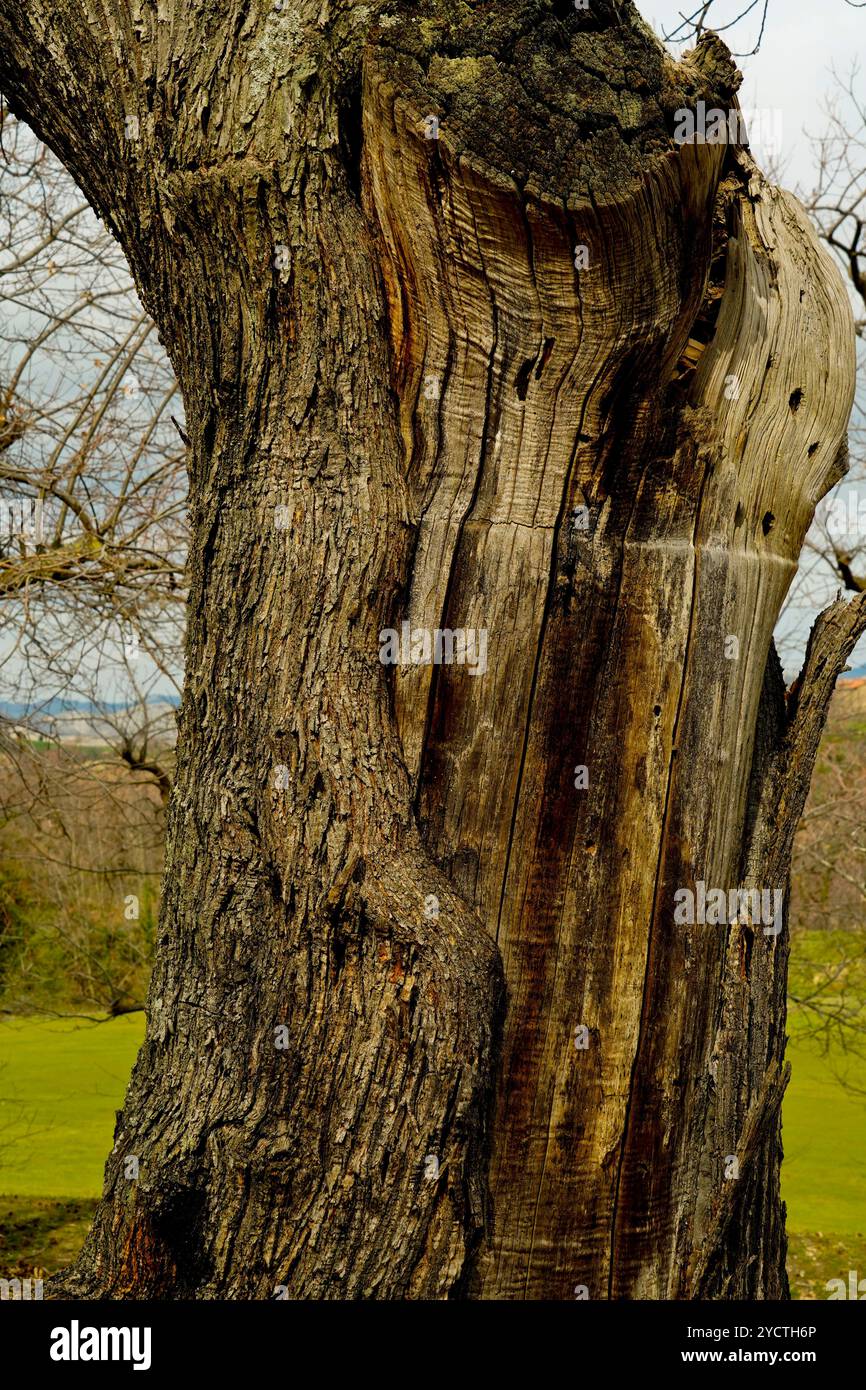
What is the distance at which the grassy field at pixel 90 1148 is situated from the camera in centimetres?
677

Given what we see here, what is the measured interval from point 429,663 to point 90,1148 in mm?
7949

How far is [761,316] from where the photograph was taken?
1896 millimetres

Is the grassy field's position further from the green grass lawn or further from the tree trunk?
the tree trunk

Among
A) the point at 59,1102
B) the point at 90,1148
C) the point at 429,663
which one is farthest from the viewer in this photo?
the point at 59,1102

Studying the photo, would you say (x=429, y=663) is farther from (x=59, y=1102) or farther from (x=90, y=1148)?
(x=59, y=1102)

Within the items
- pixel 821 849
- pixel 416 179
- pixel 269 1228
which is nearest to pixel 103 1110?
pixel 821 849

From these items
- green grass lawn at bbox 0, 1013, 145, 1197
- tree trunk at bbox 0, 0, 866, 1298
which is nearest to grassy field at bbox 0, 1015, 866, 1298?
green grass lawn at bbox 0, 1013, 145, 1197

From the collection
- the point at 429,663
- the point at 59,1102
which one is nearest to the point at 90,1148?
the point at 59,1102

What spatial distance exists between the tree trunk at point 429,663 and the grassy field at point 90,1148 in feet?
17.4

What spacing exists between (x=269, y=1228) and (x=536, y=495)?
1.08m

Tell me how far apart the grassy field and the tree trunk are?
5.31 metres

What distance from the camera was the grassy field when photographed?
6.77 m

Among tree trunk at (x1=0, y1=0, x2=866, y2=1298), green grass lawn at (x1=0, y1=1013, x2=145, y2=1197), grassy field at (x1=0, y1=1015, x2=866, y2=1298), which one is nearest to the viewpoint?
tree trunk at (x1=0, y1=0, x2=866, y2=1298)

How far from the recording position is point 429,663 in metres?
1.66
